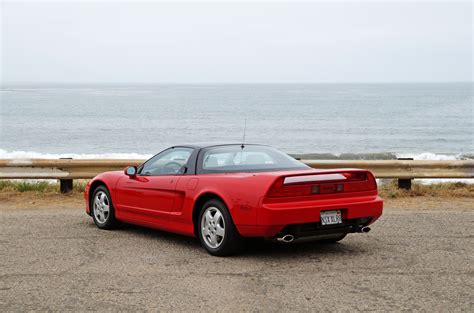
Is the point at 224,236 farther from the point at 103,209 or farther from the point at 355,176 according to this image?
the point at 103,209

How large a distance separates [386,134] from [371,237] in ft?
150

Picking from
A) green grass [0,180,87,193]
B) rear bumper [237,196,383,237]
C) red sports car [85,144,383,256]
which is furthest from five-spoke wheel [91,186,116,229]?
green grass [0,180,87,193]

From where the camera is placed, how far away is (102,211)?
982 centimetres

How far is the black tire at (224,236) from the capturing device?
25.0ft

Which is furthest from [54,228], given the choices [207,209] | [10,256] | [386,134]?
[386,134]

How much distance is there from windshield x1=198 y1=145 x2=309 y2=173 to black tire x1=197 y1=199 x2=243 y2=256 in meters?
0.51

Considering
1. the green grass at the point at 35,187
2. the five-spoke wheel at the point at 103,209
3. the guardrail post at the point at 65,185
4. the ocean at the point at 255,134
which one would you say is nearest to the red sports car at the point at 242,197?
the five-spoke wheel at the point at 103,209

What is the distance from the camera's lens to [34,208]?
1200 cm

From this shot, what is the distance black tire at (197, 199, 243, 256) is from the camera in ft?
25.0

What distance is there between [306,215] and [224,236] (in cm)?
Answer: 88

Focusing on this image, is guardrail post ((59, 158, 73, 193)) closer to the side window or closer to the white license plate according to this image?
the side window

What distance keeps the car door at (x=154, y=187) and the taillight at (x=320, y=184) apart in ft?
5.06

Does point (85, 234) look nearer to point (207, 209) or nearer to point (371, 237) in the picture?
point (207, 209)

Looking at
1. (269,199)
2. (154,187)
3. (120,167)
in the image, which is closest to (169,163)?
(154,187)
